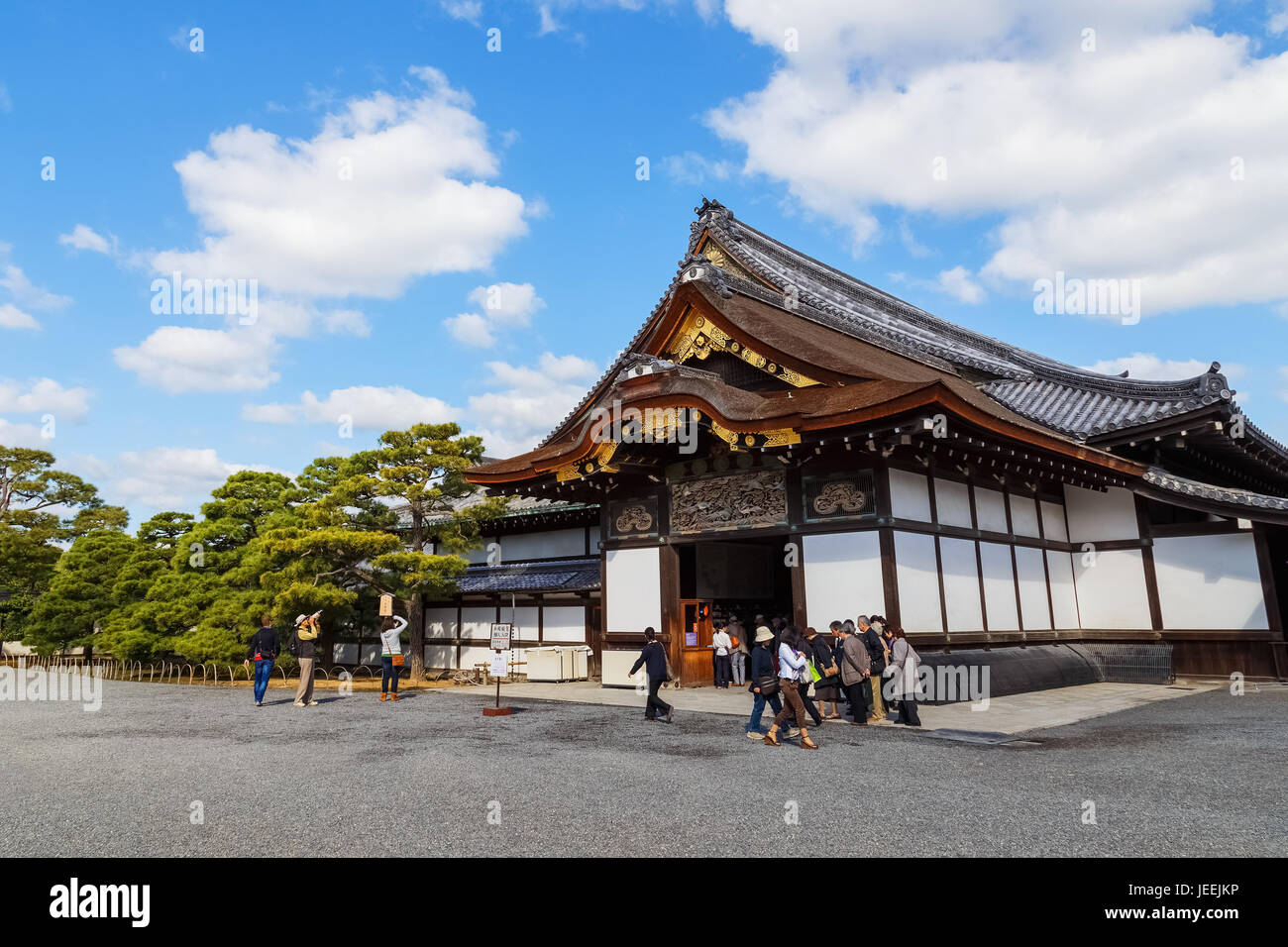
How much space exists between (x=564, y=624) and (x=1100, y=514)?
14614 mm

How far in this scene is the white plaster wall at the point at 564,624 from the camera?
21.7 m

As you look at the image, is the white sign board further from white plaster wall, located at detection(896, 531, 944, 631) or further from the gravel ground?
white plaster wall, located at detection(896, 531, 944, 631)

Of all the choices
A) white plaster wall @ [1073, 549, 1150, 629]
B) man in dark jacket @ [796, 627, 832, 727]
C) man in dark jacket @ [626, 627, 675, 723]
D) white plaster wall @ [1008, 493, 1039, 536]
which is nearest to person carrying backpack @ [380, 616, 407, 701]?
man in dark jacket @ [626, 627, 675, 723]

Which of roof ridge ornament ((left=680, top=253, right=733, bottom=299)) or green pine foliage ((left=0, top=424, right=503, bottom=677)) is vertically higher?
roof ridge ornament ((left=680, top=253, right=733, bottom=299))

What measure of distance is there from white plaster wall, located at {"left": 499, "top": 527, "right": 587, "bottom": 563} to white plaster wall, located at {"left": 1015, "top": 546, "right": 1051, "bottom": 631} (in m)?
12.0

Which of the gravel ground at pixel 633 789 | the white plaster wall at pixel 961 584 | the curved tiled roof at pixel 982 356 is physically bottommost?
the gravel ground at pixel 633 789

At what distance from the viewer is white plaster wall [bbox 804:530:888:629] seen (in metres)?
14.5

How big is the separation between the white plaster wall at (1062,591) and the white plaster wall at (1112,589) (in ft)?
0.80

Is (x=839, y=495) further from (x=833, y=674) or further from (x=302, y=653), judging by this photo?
(x=302, y=653)

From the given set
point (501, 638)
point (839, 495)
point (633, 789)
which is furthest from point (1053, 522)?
point (633, 789)

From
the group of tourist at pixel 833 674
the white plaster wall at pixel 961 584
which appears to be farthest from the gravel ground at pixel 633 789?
the white plaster wall at pixel 961 584

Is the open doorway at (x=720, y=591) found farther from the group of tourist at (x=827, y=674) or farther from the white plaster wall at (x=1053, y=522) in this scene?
the white plaster wall at (x=1053, y=522)

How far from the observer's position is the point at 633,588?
18219 mm
